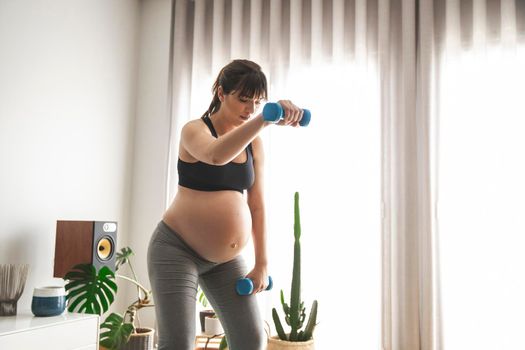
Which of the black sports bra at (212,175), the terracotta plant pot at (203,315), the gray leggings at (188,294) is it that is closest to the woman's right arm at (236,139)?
the black sports bra at (212,175)

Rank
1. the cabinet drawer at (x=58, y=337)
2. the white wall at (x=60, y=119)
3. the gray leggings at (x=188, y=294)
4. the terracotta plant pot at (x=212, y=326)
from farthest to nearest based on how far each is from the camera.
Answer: the terracotta plant pot at (x=212, y=326)
the white wall at (x=60, y=119)
the cabinet drawer at (x=58, y=337)
the gray leggings at (x=188, y=294)

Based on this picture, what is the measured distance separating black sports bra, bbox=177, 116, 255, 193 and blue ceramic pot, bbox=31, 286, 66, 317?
4.22 feet

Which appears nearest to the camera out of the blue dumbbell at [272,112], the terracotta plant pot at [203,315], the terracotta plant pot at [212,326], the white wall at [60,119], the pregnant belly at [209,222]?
the blue dumbbell at [272,112]

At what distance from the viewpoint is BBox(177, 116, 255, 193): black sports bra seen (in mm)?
1466

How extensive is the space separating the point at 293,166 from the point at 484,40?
127 cm

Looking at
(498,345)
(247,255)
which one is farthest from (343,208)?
(498,345)

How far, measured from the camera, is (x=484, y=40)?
8.98ft

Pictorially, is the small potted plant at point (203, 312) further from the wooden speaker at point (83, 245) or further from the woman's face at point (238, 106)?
the woman's face at point (238, 106)

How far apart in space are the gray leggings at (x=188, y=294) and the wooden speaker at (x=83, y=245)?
1.31 metres

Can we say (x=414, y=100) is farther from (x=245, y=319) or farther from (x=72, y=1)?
(x=72, y=1)

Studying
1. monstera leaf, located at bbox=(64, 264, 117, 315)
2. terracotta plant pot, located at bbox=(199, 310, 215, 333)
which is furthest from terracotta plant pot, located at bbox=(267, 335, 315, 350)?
monstera leaf, located at bbox=(64, 264, 117, 315)

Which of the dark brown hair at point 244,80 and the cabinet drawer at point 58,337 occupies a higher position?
the dark brown hair at point 244,80

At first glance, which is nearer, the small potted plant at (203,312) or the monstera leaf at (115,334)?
the monstera leaf at (115,334)

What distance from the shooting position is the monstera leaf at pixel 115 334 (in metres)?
2.53
